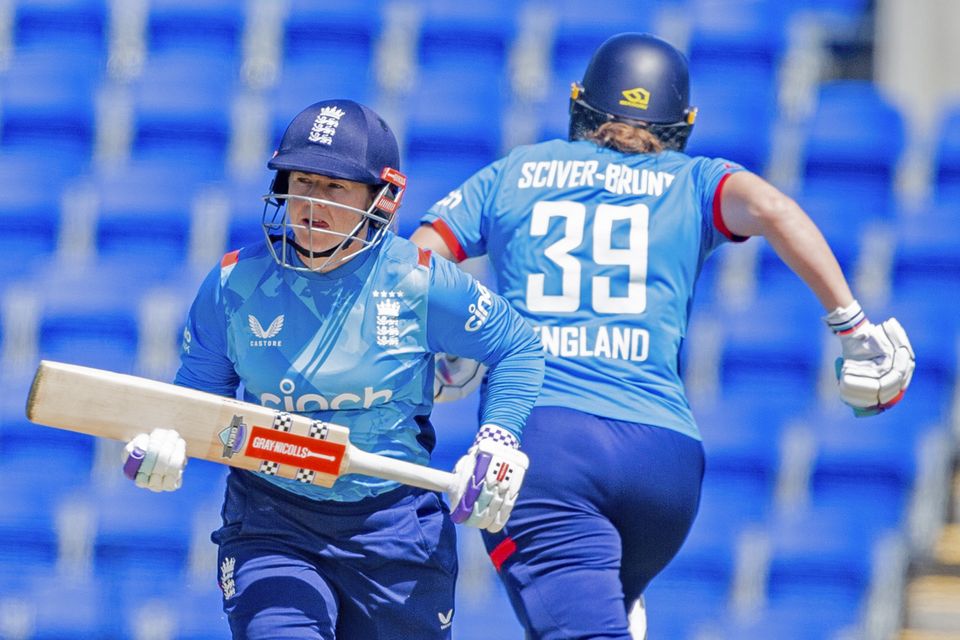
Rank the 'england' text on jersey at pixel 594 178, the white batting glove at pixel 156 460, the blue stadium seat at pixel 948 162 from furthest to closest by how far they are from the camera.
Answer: the blue stadium seat at pixel 948 162 → the 'england' text on jersey at pixel 594 178 → the white batting glove at pixel 156 460

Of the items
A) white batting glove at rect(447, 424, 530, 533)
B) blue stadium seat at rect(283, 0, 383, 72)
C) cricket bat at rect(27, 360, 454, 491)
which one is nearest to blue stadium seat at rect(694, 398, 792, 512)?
blue stadium seat at rect(283, 0, 383, 72)

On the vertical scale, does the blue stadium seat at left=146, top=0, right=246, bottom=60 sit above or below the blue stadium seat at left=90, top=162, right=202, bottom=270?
above

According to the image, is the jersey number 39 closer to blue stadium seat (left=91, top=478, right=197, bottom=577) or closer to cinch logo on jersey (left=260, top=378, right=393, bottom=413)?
cinch logo on jersey (left=260, top=378, right=393, bottom=413)

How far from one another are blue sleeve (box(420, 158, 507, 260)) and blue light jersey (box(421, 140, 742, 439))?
0.12 feet

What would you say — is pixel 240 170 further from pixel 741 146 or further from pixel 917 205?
pixel 917 205

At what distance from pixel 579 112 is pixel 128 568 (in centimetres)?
288

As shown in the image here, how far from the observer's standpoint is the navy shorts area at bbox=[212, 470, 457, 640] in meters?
2.51

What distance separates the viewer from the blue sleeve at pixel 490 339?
256 centimetres

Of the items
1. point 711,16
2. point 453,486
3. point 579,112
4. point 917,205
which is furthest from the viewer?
point 711,16

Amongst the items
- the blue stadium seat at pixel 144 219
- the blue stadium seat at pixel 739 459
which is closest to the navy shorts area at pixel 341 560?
the blue stadium seat at pixel 739 459

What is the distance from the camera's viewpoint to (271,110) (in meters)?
6.15

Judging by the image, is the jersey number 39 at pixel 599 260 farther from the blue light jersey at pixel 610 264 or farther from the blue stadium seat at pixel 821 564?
the blue stadium seat at pixel 821 564

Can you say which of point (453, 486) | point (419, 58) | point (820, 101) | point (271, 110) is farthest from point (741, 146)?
point (453, 486)

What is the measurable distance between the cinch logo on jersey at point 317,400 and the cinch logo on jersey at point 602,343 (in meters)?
0.44
